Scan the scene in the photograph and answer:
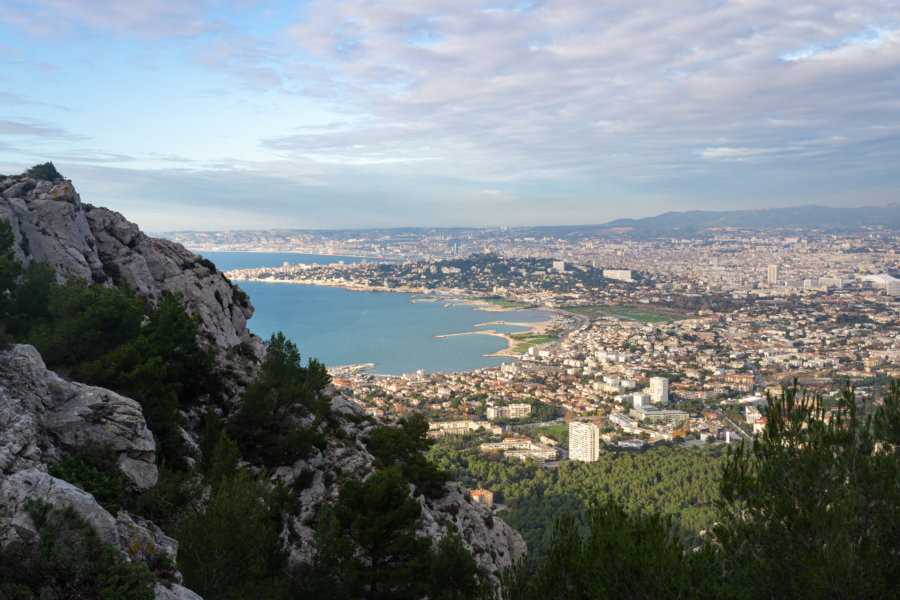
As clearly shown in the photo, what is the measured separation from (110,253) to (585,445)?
1793 centimetres

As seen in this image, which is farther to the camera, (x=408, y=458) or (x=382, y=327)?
(x=382, y=327)

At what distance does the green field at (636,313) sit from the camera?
64.1 m

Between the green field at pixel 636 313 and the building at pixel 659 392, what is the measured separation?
29725 millimetres

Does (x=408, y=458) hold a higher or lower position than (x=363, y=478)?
lower

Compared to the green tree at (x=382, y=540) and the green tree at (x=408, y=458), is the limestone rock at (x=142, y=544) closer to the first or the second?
the green tree at (x=382, y=540)

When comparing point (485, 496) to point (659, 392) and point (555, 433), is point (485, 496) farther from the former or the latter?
point (659, 392)

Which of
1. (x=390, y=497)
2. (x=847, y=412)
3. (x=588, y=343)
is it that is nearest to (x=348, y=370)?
(x=588, y=343)

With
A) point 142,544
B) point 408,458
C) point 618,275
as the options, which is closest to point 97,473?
point 142,544

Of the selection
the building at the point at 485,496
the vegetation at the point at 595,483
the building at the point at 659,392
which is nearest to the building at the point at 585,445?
the vegetation at the point at 595,483

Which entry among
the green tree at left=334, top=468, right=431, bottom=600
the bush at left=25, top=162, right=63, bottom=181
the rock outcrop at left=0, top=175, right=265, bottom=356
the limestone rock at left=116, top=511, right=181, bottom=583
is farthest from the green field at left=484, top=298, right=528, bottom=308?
the limestone rock at left=116, top=511, right=181, bottom=583

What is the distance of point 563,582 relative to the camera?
424cm

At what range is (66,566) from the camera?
9.62 ft

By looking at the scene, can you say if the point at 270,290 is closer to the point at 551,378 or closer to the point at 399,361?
the point at 399,361

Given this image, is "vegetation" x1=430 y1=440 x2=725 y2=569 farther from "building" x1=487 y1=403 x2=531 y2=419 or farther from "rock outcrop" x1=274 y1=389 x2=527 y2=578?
"building" x1=487 y1=403 x2=531 y2=419
